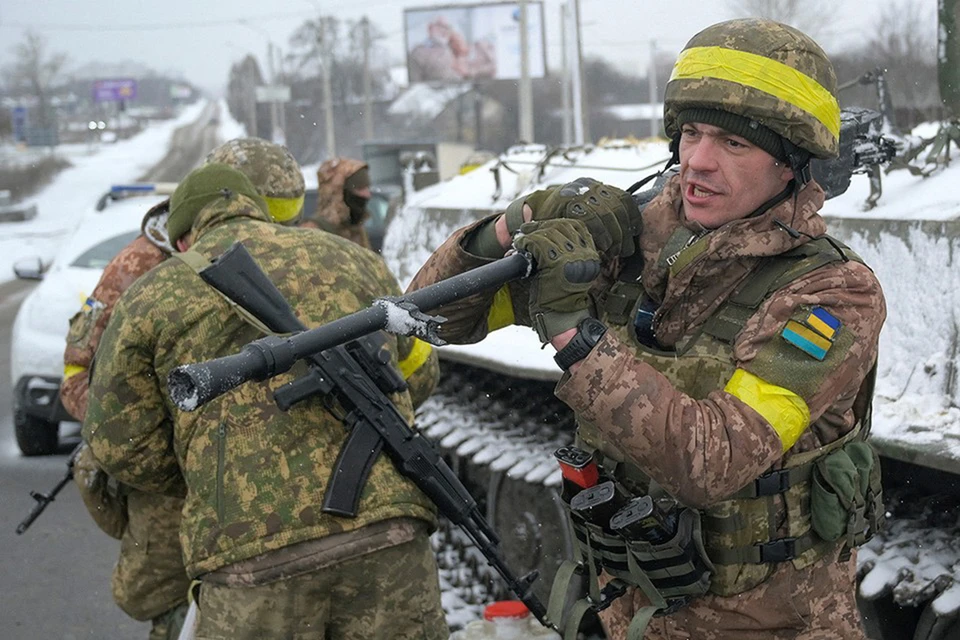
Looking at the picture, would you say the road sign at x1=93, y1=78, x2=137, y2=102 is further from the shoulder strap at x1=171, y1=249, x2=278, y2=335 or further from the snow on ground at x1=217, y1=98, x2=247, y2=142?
the shoulder strap at x1=171, y1=249, x2=278, y2=335

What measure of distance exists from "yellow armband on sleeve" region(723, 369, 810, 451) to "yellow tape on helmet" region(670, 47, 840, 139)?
1.63ft

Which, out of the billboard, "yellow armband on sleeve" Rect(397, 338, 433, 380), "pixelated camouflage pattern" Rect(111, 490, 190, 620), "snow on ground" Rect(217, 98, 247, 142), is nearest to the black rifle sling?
"yellow armband on sleeve" Rect(397, 338, 433, 380)

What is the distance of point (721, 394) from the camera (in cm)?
204

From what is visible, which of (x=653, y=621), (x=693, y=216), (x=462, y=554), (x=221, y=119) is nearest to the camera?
(x=693, y=216)

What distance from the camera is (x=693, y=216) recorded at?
88.3 inches

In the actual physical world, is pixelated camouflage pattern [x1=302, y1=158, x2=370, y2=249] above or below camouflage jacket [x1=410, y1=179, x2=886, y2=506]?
below

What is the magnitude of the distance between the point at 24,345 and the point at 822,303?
6508 millimetres

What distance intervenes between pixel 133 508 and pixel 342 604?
38.4 inches

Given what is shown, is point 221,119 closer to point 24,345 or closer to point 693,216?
point 24,345

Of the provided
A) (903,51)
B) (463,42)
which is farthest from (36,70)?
(903,51)

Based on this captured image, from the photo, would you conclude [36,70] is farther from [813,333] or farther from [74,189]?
[813,333]

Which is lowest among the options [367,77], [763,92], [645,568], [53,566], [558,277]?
[53,566]

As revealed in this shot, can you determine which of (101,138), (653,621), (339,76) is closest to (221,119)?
(101,138)

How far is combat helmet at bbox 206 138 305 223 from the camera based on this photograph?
168 inches
